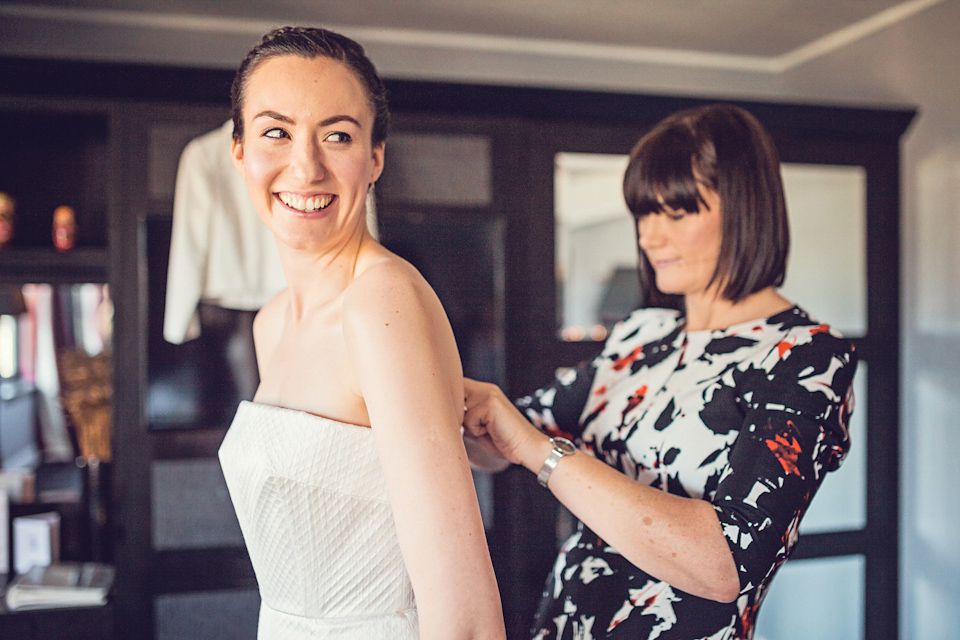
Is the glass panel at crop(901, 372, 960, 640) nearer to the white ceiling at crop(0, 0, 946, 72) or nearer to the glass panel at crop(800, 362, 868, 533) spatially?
the glass panel at crop(800, 362, 868, 533)

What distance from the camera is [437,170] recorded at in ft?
8.04

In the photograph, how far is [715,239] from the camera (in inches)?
49.1

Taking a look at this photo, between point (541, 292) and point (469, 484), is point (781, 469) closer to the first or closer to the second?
point (469, 484)

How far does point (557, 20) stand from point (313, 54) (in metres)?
2.62

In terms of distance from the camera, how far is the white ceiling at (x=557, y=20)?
2.94 meters

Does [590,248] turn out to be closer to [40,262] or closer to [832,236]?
[832,236]

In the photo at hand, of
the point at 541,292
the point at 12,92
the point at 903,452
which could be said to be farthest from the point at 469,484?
the point at 903,452

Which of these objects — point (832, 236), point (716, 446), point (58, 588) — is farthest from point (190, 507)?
point (832, 236)

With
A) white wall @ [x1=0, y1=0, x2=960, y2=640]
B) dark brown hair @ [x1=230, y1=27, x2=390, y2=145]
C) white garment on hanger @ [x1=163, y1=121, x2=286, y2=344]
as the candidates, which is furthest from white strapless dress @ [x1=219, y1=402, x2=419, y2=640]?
white wall @ [x1=0, y1=0, x2=960, y2=640]

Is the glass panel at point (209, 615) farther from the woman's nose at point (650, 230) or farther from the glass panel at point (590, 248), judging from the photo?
the woman's nose at point (650, 230)

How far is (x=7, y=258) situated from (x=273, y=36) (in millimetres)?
2007


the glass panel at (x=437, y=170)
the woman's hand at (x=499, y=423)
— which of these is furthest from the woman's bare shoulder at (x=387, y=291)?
the glass panel at (x=437, y=170)

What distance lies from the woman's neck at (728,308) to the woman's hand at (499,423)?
1.41ft

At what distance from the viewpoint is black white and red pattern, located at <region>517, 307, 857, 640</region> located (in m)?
0.98
